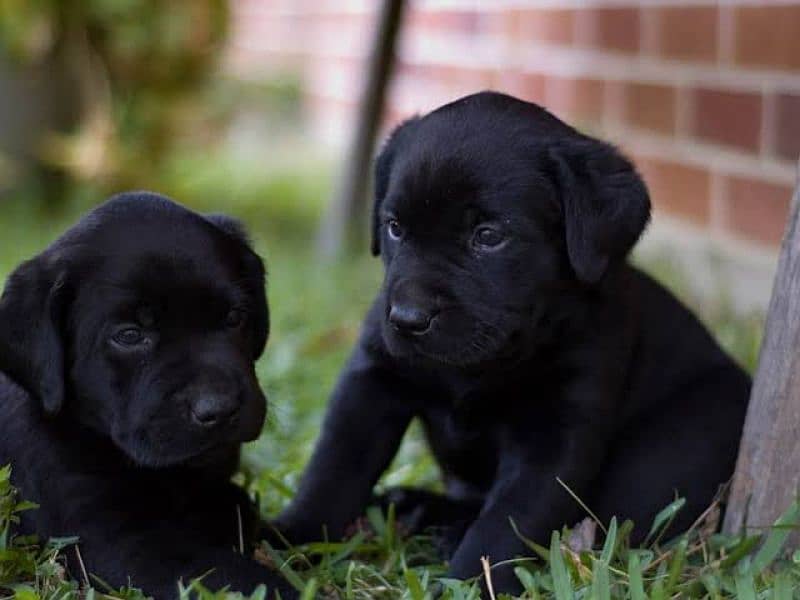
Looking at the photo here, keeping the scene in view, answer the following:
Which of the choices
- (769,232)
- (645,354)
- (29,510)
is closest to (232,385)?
(29,510)

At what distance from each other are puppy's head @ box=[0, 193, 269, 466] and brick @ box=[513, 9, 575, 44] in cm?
381

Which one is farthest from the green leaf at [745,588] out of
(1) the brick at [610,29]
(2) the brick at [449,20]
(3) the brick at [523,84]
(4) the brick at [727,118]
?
(2) the brick at [449,20]

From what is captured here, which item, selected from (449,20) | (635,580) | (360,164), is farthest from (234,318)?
(449,20)

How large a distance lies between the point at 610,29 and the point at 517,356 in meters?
3.33

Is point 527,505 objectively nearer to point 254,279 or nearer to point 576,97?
point 254,279

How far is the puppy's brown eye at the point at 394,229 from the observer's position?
9.16ft

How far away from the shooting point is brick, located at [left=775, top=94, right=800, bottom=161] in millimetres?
4523

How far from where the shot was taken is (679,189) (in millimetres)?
5527

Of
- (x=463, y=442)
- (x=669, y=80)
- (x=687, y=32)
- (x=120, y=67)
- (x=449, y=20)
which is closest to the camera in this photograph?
(x=463, y=442)

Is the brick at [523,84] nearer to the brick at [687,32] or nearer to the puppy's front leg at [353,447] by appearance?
the brick at [687,32]

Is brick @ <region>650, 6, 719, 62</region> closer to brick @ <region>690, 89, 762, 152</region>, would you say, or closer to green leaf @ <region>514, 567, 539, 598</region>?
brick @ <region>690, 89, 762, 152</region>

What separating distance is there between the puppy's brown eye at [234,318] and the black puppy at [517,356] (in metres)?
0.30

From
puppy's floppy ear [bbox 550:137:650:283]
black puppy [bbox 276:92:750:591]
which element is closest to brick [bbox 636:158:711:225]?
black puppy [bbox 276:92:750:591]

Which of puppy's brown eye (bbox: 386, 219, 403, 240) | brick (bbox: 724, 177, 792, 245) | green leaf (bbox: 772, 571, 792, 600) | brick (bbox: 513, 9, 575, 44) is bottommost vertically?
green leaf (bbox: 772, 571, 792, 600)
